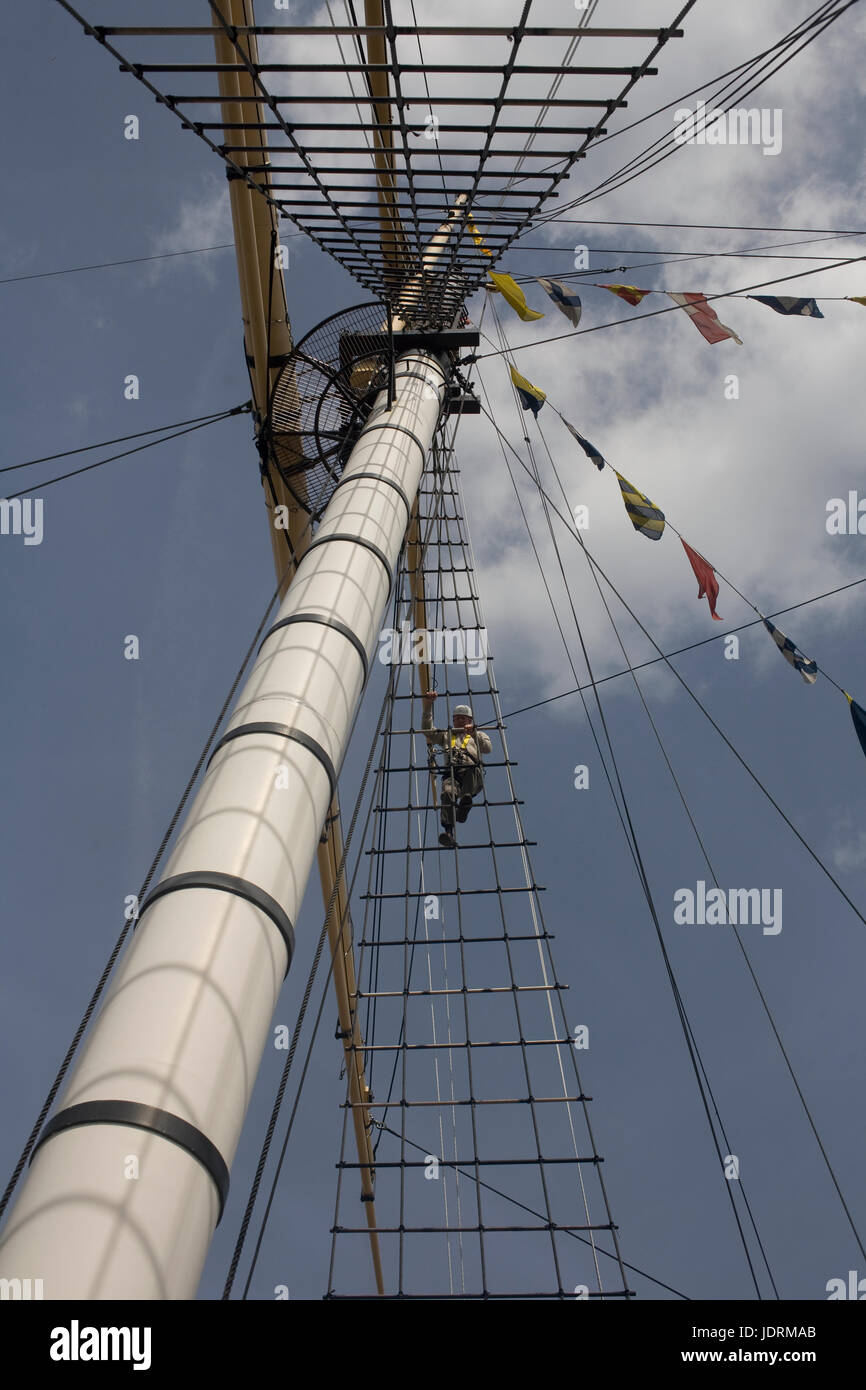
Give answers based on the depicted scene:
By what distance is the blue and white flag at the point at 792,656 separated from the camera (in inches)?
265

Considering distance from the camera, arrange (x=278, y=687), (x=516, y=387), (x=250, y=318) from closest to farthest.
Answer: (x=278, y=687)
(x=250, y=318)
(x=516, y=387)

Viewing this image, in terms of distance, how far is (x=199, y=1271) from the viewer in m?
1.83

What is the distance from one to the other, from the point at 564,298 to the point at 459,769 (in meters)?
4.06

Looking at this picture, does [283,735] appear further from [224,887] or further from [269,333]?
[269,333]

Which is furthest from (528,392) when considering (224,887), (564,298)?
(224,887)

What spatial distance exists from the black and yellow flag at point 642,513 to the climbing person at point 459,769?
2121 millimetres

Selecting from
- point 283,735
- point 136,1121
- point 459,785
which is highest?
point 459,785

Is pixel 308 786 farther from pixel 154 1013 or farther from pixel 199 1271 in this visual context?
pixel 199 1271

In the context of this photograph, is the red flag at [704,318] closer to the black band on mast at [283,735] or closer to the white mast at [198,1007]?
the white mast at [198,1007]

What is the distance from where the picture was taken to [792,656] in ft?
22.4

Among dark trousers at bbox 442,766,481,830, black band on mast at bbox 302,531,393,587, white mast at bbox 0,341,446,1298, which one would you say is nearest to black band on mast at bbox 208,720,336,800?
white mast at bbox 0,341,446,1298

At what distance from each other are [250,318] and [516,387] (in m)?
2.86
